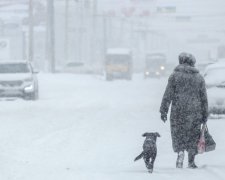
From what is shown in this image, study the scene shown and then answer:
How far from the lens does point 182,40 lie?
189 metres

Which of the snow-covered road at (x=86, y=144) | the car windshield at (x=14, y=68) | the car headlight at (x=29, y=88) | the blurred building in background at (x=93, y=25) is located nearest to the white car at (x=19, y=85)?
the car headlight at (x=29, y=88)

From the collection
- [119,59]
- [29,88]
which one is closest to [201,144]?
[29,88]

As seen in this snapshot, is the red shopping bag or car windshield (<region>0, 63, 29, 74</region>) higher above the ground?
the red shopping bag

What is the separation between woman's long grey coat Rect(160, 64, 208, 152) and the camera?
37.8ft

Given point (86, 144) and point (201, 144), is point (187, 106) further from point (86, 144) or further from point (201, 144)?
point (86, 144)

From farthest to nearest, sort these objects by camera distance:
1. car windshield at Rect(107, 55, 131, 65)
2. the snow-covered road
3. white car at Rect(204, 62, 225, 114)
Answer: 1. car windshield at Rect(107, 55, 131, 65)
2. white car at Rect(204, 62, 225, 114)
3. the snow-covered road

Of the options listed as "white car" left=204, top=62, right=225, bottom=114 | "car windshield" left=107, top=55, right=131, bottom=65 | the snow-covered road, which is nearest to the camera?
the snow-covered road

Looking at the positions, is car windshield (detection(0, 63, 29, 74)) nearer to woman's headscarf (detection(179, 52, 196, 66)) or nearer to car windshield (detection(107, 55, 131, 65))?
woman's headscarf (detection(179, 52, 196, 66))

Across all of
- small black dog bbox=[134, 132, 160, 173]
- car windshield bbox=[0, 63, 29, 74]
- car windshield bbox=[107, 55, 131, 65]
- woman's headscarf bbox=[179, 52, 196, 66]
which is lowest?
car windshield bbox=[107, 55, 131, 65]

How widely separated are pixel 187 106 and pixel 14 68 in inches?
813

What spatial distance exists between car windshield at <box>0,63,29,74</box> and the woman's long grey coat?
20.1 meters

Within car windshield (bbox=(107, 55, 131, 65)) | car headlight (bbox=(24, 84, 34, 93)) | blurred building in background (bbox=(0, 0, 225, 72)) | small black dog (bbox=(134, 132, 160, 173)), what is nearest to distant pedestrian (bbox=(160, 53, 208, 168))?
small black dog (bbox=(134, 132, 160, 173))

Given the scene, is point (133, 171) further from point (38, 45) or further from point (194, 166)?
point (38, 45)

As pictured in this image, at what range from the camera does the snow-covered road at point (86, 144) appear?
11188 millimetres
